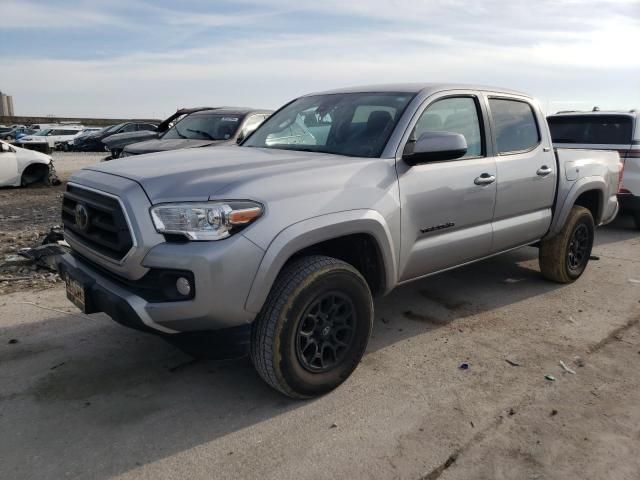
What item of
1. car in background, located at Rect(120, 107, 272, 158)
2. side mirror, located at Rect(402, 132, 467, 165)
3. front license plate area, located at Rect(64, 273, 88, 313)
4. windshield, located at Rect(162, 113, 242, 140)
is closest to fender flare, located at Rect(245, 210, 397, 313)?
side mirror, located at Rect(402, 132, 467, 165)

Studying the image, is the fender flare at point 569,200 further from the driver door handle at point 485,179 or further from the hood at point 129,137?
the hood at point 129,137

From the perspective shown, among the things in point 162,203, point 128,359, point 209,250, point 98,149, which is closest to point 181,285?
point 209,250

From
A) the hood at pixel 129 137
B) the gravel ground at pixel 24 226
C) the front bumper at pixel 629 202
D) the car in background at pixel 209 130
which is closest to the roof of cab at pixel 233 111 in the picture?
the car in background at pixel 209 130

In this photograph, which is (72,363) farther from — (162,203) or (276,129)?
(276,129)

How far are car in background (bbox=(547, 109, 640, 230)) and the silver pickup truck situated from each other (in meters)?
4.16

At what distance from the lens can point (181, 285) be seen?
2.69 meters

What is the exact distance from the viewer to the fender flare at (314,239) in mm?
2773

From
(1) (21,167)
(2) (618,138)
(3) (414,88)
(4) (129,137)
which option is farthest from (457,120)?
(1) (21,167)

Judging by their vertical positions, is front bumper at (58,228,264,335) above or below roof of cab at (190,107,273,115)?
below

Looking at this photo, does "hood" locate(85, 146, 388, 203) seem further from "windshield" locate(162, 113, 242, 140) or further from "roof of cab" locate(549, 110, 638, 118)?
"roof of cab" locate(549, 110, 638, 118)

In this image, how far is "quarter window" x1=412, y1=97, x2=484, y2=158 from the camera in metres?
3.83

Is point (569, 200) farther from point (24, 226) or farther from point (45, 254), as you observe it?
point (24, 226)

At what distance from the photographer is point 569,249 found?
209 inches

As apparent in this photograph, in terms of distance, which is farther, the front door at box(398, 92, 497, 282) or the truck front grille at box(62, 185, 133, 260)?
the front door at box(398, 92, 497, 282)
